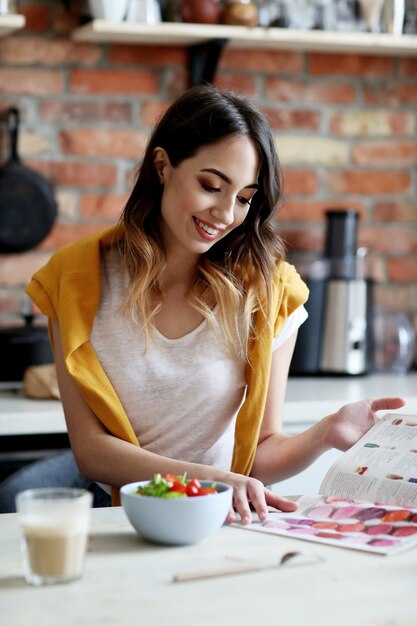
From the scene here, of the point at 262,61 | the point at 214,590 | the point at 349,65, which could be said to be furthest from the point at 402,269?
the point at 214,590

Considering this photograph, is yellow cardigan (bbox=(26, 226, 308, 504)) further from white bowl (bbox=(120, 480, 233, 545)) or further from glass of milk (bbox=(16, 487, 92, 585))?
glass of milk (bbox=(16, 487, 92, 585))

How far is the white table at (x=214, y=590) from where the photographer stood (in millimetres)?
896

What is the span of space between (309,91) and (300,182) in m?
0.27

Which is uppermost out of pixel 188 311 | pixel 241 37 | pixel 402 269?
pixel 241 37

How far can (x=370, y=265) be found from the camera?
2861 mm

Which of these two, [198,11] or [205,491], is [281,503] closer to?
[205,491]

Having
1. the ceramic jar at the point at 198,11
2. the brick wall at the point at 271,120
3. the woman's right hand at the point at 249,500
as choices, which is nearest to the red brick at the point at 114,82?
the brick wall at the point at 271,120

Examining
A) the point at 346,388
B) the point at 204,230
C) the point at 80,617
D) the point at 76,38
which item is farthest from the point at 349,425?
the point at 76,38

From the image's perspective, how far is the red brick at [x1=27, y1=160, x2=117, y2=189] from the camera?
260 cm

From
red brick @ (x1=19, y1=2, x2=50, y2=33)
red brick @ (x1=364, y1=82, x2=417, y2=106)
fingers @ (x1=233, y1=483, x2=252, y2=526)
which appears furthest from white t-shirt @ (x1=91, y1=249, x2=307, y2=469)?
red brick @ (x1=364, y1=82, x2=417, y2=106)

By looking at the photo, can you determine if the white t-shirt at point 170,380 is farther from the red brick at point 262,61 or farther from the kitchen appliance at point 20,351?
the red brick at point 262,61

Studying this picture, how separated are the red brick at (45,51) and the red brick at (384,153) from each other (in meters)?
0.82

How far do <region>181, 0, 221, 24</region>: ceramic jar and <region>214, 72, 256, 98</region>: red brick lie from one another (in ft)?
0.81

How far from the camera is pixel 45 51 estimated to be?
8.46 feet
